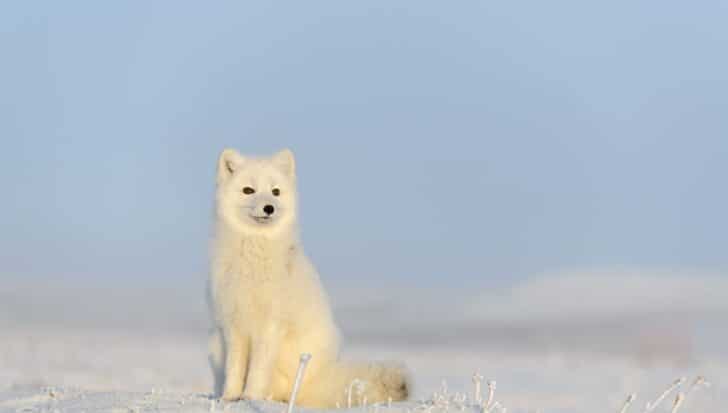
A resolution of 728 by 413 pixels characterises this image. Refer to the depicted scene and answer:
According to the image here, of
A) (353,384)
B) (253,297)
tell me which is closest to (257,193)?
(253,297)

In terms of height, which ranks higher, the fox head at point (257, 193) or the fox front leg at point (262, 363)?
the fox head at point (257, 193)

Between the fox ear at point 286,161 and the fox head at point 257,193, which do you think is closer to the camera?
the fox head at point 257,193

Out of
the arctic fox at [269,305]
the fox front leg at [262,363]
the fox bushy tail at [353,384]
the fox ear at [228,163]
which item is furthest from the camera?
the fox ear at [228,163]

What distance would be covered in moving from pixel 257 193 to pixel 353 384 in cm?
142

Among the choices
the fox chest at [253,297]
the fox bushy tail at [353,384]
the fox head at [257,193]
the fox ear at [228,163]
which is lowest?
the fox bushy tail at [353,384]

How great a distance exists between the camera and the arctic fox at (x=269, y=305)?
5.85 meters

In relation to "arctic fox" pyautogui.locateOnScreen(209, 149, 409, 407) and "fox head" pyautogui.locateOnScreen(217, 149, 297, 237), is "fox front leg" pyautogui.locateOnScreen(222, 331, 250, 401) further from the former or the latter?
"fox head" pyautogui.locateOnScreen(217, 149, 297, 237)

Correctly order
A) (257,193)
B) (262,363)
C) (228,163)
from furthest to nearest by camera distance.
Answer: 1. (228,163)
2. (257,193)
3. (262,363)

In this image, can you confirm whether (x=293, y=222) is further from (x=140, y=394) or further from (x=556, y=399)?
(x=556, y=399)

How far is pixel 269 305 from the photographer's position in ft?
19.2

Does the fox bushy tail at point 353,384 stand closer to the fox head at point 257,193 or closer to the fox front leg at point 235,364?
the fox front leg at point 235,364

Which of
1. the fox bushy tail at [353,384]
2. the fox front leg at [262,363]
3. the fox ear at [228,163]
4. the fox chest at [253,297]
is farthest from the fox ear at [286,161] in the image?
the fox bushy tail at [353,384]

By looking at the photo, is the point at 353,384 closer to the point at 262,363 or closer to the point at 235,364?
the point at 262,363

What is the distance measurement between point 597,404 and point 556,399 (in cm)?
65
